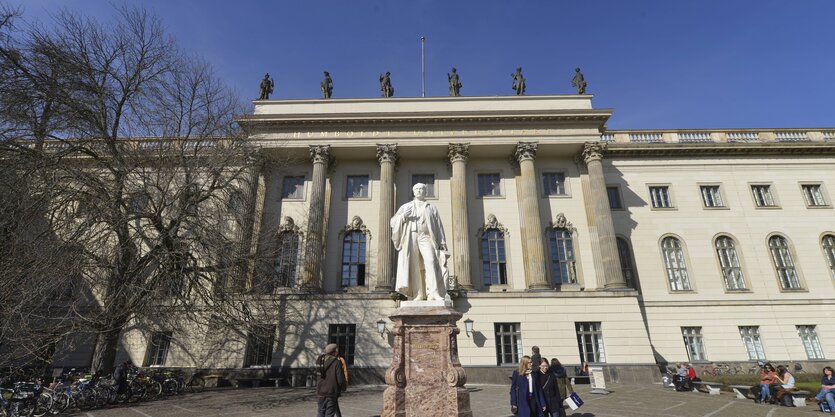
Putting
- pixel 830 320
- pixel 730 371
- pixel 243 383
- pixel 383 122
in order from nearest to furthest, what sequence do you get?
pixel 243 383 < pixel 730 371 < pixel 830 320 < pixel 383 122

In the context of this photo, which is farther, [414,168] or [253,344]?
[414,168]

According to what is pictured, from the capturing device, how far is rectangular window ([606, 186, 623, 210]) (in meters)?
26.2

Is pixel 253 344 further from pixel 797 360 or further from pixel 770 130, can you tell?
pixel 770 130

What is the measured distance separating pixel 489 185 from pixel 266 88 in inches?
662

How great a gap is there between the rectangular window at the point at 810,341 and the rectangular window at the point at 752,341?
250 cm

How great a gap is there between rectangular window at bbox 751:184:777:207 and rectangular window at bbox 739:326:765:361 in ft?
27.7

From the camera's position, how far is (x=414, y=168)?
26.4 metres

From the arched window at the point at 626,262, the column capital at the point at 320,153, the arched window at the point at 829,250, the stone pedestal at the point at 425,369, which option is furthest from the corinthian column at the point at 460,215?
the arched window at the point at 829,250

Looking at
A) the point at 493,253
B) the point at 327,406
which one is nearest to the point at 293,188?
the point at 493,253

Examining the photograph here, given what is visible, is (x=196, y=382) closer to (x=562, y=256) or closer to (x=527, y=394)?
(x=527, y=394)

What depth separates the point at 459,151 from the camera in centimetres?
2467

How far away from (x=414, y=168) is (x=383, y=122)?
3.60m

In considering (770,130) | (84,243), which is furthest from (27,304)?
(770,130)

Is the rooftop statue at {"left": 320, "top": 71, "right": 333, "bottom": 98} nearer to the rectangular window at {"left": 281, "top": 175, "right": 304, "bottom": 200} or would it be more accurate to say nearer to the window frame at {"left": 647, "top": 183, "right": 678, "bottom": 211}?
the rectangular window at {"left": 281, "top": 175, "right": 304, "bottom": 200}
